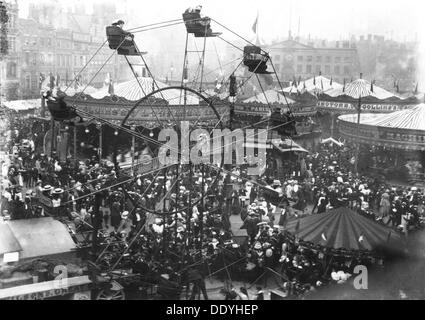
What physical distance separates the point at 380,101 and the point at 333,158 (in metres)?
13.0

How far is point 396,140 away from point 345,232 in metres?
11.9

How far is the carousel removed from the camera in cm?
2212

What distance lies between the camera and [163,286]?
1108 cm

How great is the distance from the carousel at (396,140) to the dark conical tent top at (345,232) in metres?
10.5

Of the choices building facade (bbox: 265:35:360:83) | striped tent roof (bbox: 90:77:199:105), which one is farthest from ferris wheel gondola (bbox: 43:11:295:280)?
building facade (bbox: 265:35:360:83)

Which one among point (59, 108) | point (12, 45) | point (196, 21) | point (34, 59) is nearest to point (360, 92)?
point (12, 45)

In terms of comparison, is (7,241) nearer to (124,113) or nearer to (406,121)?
(124,113)

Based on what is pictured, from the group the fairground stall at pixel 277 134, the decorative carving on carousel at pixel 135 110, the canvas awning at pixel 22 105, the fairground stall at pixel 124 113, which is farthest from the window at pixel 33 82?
the fairground stall at pixel 277 134

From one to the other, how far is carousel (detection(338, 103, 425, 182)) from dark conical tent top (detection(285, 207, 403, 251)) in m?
10.5

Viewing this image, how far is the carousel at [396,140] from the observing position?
22.1 metres

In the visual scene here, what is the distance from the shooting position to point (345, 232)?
1220 cm

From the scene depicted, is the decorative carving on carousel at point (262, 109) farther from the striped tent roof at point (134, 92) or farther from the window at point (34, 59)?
the window at point (34, 59)

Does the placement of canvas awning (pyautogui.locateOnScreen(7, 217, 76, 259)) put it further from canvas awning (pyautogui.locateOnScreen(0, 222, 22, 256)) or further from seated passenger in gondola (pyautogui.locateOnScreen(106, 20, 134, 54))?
seated passenger in gondola (pyautogui.locateOnScreen(106, 20, 134, 54))
